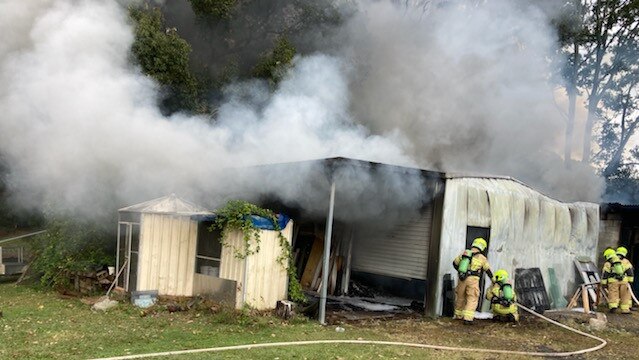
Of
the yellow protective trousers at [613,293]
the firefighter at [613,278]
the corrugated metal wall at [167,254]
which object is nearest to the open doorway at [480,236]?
the firefighter at [613,278]

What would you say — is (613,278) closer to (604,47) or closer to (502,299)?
(502,299)

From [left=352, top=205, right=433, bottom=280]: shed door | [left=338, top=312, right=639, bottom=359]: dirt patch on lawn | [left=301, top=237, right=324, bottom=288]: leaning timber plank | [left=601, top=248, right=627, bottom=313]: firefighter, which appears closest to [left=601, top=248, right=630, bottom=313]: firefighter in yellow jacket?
[left=601, top=248, right=627, bottom=313]: firefighter

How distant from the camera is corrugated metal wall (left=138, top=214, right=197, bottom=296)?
10266 millimetres

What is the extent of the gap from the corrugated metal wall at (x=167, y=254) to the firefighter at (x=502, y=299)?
6.02 meters

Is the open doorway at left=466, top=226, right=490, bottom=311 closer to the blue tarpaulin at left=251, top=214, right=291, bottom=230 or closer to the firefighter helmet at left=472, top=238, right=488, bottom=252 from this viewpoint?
the firefighter helmet at left=472, top=238, right=488, bottom=252

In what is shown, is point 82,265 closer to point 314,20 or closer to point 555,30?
point 314,20

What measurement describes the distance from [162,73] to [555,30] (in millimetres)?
16292

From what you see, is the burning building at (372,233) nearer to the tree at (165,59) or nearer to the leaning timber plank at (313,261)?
the leaning timber plank at (313,261)

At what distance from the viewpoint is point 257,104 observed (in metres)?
16.2

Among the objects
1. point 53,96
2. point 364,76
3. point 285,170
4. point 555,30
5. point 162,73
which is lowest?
point 285,170

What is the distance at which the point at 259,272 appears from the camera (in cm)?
956

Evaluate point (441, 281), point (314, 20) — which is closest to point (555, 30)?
point (314, 20)

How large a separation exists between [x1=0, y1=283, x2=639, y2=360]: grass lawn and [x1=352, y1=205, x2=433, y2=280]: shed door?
1429mm

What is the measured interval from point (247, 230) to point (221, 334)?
207 centimetres
